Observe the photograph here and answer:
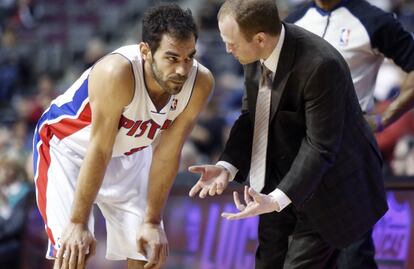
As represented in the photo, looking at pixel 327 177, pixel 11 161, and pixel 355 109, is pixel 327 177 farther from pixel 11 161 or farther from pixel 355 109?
pixel 11 161

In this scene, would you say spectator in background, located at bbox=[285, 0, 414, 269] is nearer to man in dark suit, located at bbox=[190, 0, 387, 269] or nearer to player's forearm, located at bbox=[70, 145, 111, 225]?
man in dark suit, located at bbox=[190, 0, 387, 269]

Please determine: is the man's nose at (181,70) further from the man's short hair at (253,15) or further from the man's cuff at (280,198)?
the man's cuff at (280,198)

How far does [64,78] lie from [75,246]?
9.63 metres

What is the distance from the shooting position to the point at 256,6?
4.02 meters

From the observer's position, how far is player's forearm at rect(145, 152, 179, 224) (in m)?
4.92

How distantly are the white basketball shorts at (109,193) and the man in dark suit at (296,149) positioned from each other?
801 millimetres

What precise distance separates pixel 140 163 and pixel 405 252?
6.49 feet

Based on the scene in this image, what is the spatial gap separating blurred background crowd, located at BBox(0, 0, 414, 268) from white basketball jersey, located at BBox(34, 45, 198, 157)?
96 centimetres

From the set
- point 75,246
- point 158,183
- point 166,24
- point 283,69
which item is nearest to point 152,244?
point 158,183

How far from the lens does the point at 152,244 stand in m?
4.90

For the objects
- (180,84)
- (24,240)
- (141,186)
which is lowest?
(24,240)

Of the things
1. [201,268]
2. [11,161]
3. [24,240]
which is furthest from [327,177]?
[11,161]

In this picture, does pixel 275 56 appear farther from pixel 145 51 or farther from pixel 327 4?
pixel 327 4

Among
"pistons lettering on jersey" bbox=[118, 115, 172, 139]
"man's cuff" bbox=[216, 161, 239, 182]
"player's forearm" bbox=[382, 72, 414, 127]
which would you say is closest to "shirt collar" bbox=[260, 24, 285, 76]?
"man's cuff" bbox=[216, 161, 239, 182]
